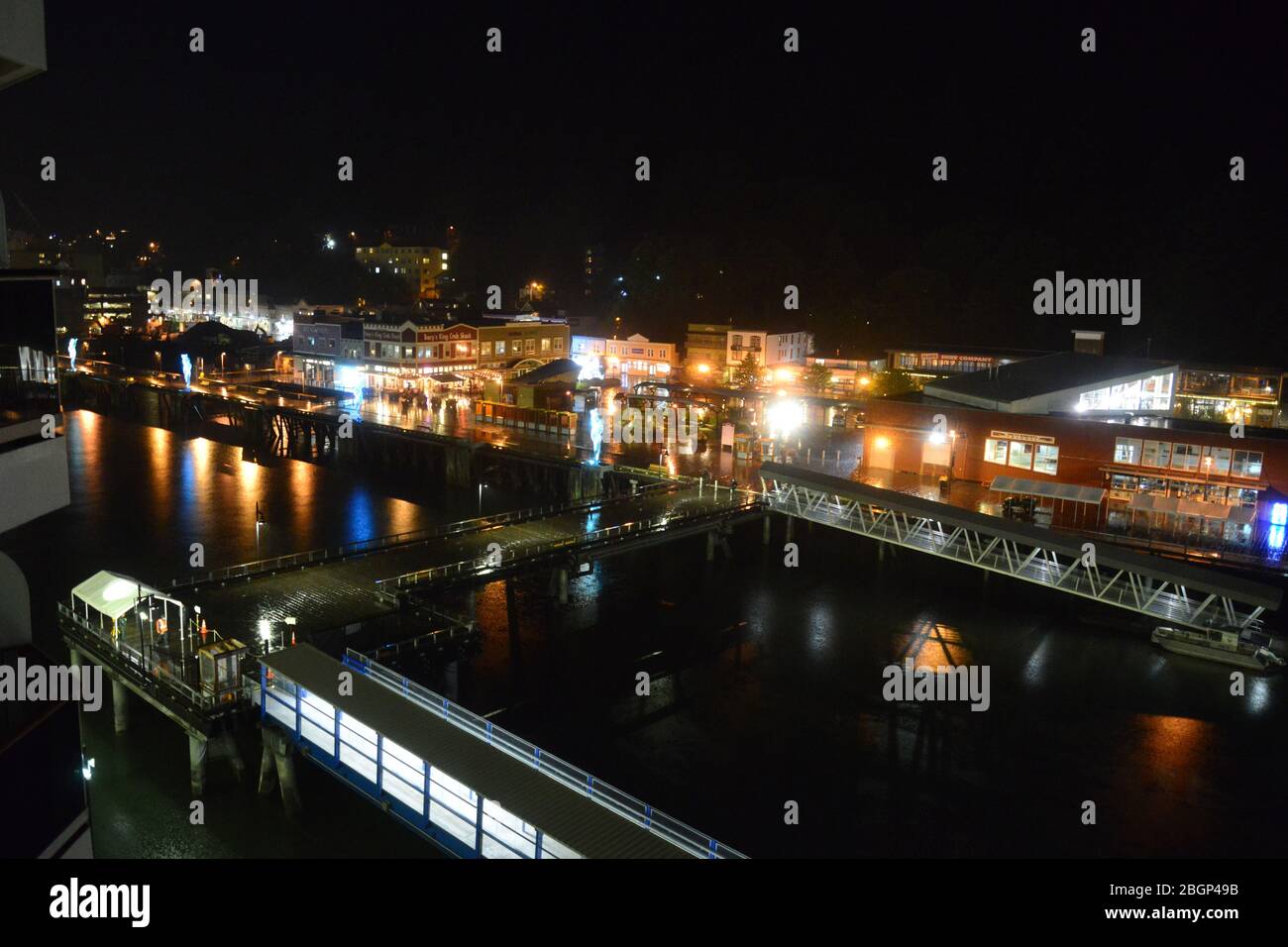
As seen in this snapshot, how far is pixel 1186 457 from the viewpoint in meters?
19.8

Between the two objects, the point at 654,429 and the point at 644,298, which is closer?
the point at 654,429

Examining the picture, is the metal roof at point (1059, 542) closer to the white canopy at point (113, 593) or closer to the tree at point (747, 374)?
the white canopy at point (113, 593)

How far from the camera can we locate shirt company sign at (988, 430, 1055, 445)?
21078mm

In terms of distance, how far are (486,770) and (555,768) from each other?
750 millimetres

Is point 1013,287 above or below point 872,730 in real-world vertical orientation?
above

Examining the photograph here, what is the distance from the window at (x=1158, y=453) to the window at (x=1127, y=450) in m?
0.17

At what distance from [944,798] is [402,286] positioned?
2620 inches

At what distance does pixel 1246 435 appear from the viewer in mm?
19391

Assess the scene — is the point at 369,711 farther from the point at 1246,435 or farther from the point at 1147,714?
the point at 1246,435

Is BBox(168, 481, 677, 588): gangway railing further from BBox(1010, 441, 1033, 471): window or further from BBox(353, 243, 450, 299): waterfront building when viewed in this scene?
BBox(353, 243, 450, 299): waterfront building

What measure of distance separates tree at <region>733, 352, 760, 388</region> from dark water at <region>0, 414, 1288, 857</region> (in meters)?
16.3

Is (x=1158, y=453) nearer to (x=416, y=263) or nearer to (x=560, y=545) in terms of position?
(x=560, y=545)

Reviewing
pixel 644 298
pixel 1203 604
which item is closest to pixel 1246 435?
pixel 1203 604

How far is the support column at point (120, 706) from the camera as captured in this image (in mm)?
11500
